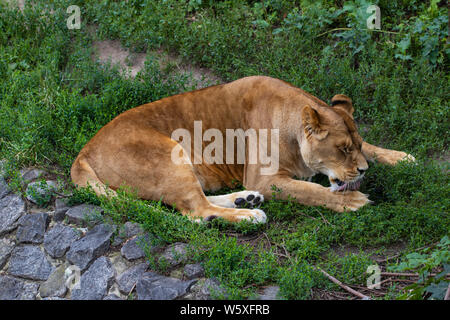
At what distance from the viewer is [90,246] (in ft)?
14.0

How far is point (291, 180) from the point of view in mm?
4910

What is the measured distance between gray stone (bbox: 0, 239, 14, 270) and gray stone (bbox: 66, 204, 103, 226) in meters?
0.51

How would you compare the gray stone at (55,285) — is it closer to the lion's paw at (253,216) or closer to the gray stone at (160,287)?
the gray stone at (160,287)

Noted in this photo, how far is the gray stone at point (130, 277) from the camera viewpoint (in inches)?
153

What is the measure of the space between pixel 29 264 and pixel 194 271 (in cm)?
137

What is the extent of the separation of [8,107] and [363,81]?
384 cm

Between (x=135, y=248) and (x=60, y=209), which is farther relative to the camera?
(x=60, y=209)

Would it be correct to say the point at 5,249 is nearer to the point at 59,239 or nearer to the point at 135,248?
the point at 59,239

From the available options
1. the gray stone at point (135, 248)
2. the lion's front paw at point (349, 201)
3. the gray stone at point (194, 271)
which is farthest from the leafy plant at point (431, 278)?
the gray stone at point (135, 248)

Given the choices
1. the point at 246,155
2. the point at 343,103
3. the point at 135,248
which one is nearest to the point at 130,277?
the point at 135,248

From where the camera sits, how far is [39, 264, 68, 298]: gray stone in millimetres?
4074

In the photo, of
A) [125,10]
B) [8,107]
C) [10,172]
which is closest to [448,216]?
[10,172]

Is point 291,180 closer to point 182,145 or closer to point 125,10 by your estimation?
point 182,145
